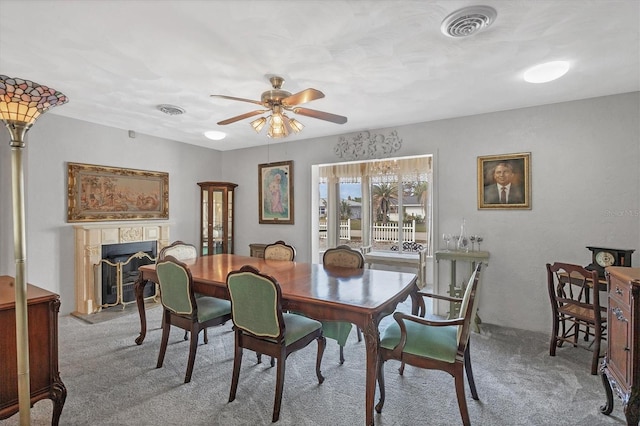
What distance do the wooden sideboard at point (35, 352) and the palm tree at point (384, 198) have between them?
4967mm

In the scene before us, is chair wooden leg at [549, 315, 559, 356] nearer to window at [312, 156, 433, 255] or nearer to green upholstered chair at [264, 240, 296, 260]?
window at [312, 156, 433, 255]

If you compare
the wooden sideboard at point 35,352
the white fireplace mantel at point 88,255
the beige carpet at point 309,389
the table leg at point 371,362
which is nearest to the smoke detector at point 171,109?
the white fireplace mantel at point 88,255

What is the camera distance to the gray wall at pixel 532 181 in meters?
3.12

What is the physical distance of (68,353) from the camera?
2881 mm

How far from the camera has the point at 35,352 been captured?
1734 millimetres

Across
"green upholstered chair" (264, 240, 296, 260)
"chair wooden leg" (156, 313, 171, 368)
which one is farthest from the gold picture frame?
"chair wooden leg" (156, 313, 171, 368)

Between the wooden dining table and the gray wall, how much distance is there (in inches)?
62.2

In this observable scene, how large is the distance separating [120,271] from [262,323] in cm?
320

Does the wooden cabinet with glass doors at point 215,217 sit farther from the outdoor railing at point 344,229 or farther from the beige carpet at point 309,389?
the beige carpet at point 309,389

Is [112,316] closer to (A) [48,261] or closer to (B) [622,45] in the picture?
(A) [48,261]

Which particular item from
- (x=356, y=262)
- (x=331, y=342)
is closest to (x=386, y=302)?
(x=356, y=262)

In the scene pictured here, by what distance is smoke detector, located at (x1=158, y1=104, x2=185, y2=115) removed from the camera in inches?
136

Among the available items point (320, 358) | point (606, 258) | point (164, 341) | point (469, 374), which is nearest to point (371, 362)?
point (320, 358)

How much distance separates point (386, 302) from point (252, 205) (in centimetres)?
411
